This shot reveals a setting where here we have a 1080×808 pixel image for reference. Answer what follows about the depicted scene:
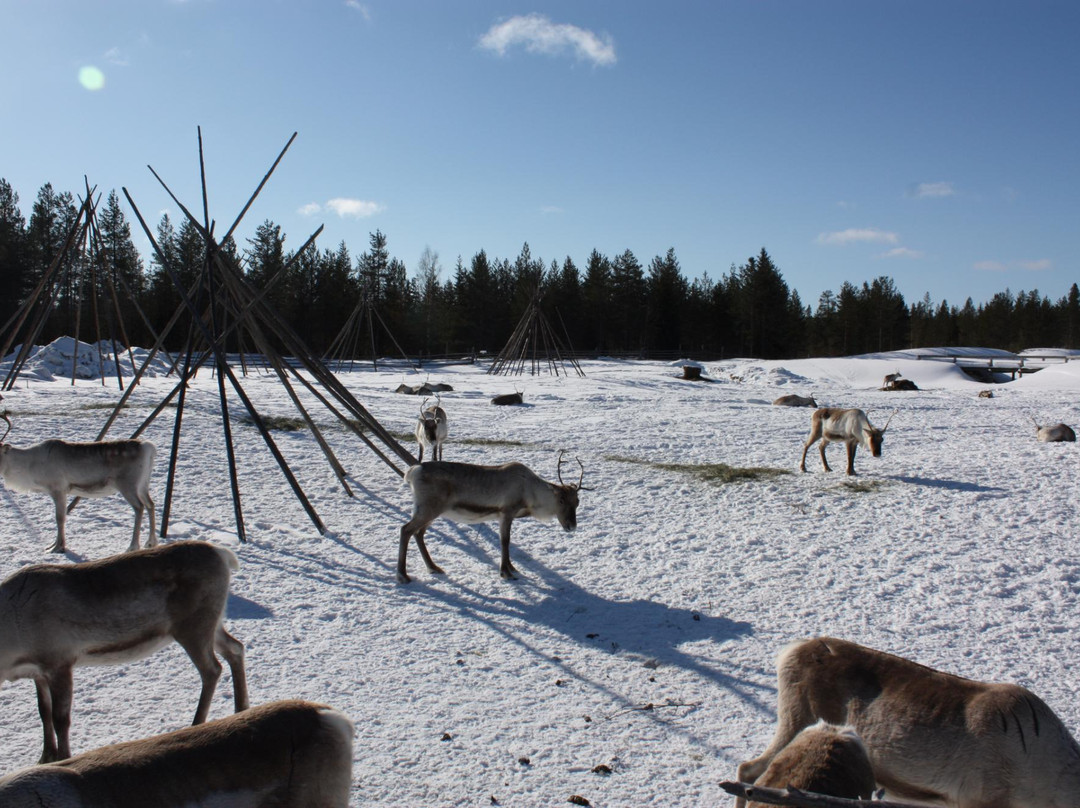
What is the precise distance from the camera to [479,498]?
767cm

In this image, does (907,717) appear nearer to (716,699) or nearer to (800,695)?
Result: (800,695)

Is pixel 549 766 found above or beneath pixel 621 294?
beneath

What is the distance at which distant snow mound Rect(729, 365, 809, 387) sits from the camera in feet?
108

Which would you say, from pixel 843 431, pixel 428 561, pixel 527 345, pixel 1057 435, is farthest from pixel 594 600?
pixel 527 345

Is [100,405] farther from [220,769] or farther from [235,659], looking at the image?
[220,769]

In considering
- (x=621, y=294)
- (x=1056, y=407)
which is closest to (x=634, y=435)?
(x=1056, y=407)

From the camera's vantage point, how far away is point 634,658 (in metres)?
5.66

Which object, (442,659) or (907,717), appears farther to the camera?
(442,659)

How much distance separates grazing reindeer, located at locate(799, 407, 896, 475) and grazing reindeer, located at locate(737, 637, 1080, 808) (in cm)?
853

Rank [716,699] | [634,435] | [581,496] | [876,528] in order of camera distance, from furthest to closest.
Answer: [634,435]
[581,496]
[876,528]
[716,699]

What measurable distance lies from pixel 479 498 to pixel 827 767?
519 centimetres

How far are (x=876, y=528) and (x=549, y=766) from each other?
237 inches

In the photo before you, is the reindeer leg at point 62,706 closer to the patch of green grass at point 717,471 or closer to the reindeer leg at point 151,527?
the reindeer leg at point 151,527

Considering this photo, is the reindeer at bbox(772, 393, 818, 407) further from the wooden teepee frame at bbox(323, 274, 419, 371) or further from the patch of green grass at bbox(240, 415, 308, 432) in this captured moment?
the wooden teepee frame at bbox(323, 274, 419, 371)
